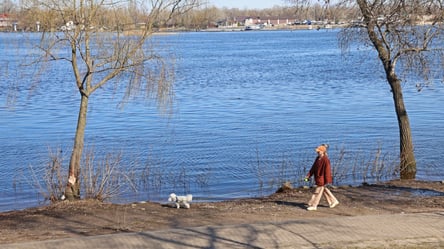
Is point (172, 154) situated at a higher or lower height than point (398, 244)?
lower

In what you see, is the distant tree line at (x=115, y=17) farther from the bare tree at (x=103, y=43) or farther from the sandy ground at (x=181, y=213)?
the sandy ground at (x=181, y=213)

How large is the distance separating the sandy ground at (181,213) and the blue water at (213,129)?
10.8 ft

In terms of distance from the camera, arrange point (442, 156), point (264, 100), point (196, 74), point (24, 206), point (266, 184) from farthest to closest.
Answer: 1. point (196, 74)
2. point (264, 100)
3. point (442, 156)
4. point (266, 184)
5. point (24, 206)

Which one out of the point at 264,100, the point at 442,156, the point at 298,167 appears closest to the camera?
the point at 298,167

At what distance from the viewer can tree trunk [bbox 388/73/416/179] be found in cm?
1759

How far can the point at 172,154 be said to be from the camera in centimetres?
2342

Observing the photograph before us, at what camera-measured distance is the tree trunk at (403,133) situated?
17.6m

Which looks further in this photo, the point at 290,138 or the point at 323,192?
the point at 290,138

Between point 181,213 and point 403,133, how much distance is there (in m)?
7.03

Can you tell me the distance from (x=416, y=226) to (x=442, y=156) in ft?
38.6

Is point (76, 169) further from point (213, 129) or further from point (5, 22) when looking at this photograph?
point (213, 129)

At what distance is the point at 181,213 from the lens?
12.8m

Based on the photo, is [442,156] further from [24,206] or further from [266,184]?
[24,206]

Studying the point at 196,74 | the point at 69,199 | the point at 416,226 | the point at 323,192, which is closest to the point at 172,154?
the point at 69,199
